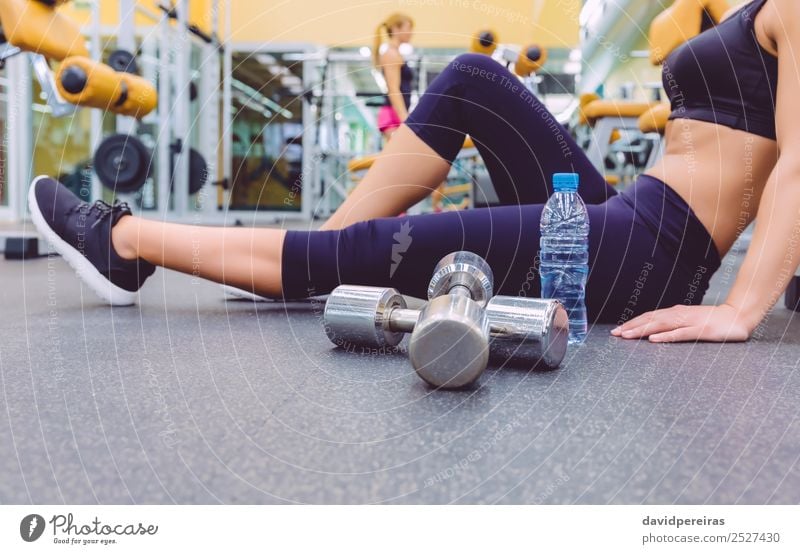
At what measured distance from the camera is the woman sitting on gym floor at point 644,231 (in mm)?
804

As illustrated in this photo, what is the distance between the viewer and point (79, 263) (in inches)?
40.6

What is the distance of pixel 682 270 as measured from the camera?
2.99ft

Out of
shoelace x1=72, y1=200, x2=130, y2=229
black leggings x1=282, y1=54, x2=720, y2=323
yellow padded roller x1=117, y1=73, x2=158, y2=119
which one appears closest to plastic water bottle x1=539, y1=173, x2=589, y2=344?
black leggings x1=282, y1=54, x2=720, y2=323

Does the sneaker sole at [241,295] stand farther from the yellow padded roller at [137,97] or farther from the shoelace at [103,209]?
the yellow padded roller at [137,97]

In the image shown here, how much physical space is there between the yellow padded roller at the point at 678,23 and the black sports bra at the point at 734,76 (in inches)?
21.5

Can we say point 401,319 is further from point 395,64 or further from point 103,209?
point 395,64

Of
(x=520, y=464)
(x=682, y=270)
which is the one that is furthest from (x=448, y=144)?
(x=520, y=464)

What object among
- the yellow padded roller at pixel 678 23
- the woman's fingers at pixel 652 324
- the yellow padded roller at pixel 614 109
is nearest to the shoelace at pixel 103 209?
the woman's fingers at pixel 652 324

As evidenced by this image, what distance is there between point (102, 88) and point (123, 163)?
1.61 ft

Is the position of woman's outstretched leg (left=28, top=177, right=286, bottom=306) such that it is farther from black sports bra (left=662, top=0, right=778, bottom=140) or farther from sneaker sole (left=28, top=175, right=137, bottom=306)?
black sports bra (left=662, top=0, right=778, bottom=140)

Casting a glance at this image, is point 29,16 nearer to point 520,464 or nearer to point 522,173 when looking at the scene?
point 522,173

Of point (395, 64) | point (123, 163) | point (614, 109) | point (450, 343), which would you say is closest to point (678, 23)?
point (614, 109)

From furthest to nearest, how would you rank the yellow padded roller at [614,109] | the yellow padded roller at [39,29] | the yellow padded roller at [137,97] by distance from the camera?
the yellow padded roller at [614,109] < the yellow padded roller at [137,97] < the yellow padded roller at [39,29]
